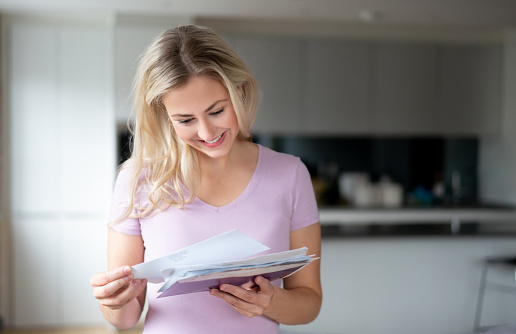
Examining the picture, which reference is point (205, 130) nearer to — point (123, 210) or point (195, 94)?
point (195, 94)

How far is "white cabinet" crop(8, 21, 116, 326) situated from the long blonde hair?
321 centimetres

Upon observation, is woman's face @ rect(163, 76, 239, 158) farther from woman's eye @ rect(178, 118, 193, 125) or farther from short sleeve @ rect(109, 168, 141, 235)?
short sleeve @ rect(109, 168, 141, 235)

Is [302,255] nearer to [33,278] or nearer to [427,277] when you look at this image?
[427,277]

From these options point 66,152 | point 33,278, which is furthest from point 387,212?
point 33,278

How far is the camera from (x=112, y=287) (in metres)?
1.09

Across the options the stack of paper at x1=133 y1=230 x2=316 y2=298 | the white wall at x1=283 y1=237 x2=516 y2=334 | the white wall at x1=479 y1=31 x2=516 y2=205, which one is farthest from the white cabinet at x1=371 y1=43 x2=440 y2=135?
the stack of paper at x1=133 y1=230 x2=316 y2=298

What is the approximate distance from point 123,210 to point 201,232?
7.7 inches

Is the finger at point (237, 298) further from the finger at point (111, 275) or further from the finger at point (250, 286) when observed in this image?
the finger at point (111, 275)

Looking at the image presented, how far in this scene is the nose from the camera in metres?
1.17

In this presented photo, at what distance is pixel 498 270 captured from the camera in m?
3.50

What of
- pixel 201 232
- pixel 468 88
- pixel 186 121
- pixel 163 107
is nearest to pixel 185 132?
pixel 186 121

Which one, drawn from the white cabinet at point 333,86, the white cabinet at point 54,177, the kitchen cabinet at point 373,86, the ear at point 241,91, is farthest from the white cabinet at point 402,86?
the ear at point 241,91

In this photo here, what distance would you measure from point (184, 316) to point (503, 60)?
466cm

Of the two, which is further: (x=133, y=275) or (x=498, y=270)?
(x=498, y=270)
